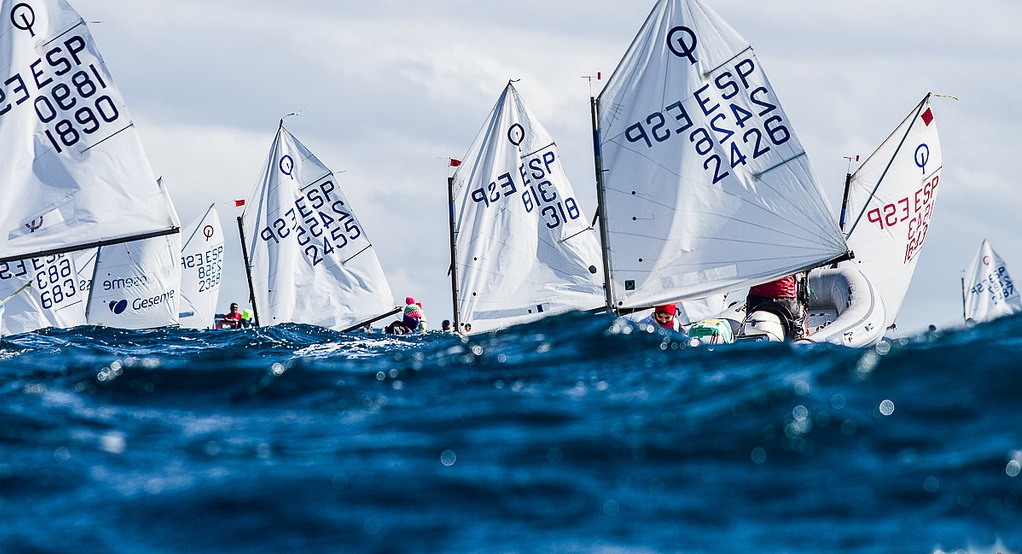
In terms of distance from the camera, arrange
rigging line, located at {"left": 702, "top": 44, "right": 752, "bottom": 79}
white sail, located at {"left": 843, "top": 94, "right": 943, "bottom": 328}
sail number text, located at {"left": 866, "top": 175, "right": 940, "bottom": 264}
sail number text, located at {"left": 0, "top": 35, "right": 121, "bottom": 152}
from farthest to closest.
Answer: sail number text, located at {"left": 866, "top": 175, "right": 940, "bottom": 264} < white sail, located at {"left": 843, "top": 94, "right": 943, "bottom": 328} < rigging line, located at {"left": 702, "top": 44, "right": 752, "bottom": 79} < sail number text, located at {"left": 0, "top": 35, "right": 121, "bottom": 152}

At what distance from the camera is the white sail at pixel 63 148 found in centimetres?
1889

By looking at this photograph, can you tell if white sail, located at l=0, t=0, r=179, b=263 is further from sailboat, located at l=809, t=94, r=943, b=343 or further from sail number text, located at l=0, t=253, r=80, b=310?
sail number text, located at l=0, t=253, r=80, b=310

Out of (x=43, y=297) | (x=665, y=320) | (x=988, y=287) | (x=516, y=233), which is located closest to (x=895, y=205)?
(x=516, y=233)

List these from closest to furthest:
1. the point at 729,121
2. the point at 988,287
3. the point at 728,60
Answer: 1. the point at 729,121
2. the point at 728,60
3. the point at 988,287

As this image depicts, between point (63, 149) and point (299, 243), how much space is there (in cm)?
1945

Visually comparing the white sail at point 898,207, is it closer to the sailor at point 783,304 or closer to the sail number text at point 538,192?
the sail number text at point 538,192

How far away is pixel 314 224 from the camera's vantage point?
127ft

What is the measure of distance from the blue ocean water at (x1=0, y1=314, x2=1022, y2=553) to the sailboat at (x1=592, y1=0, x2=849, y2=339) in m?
8.98

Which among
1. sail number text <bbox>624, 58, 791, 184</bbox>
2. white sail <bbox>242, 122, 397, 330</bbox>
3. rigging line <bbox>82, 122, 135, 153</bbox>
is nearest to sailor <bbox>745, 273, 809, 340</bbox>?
sail number text <bbox>624, 58, 791, 184</bbox>

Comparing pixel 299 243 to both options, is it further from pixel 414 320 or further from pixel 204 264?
pixel 204 264

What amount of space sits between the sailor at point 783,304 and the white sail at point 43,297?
923 inches

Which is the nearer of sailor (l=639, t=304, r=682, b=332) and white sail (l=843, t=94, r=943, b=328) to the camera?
sailor (l=639, t=304, r=682, b=332)

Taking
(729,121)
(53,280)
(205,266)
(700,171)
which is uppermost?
(729,121)

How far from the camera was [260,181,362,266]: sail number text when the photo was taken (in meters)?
38.6
